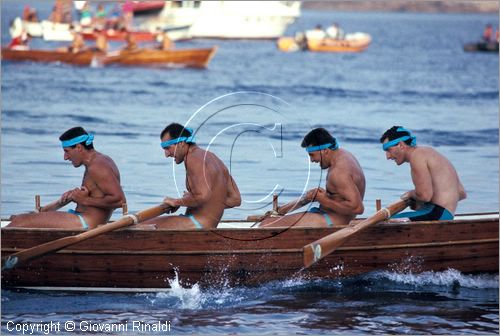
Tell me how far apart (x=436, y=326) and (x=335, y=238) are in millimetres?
1422

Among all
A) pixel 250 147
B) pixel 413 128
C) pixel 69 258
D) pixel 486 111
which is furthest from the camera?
pixel 486 111

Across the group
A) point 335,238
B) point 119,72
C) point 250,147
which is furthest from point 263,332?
point 119,72

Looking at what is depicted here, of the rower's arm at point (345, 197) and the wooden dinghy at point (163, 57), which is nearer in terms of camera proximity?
the rower's arm at point (345, 197)

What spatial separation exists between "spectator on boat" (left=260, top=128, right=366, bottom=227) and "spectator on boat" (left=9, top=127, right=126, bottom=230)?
186cm

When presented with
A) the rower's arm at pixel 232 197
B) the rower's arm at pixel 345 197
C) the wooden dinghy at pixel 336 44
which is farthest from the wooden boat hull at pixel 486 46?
the rower's arm at pixel 232 197

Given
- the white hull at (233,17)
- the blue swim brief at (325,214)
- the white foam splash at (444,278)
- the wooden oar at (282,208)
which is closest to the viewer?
the blue swim brief at (325,214)

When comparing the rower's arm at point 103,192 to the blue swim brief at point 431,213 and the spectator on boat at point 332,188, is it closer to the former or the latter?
the spectator on boat at point 332,188

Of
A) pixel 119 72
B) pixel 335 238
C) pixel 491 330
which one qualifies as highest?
pixel 119 72

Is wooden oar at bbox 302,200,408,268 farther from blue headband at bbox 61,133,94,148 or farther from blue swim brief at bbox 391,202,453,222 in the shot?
blue headband at bbox 61,133,94,148

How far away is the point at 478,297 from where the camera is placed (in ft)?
45.4

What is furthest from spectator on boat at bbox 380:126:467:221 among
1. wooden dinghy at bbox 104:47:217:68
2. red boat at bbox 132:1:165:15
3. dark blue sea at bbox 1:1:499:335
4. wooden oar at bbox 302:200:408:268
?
red boat at bbox 132:1:165:15

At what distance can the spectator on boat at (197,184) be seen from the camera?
13195 millimetres

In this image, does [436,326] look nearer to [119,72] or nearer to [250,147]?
[250,147]

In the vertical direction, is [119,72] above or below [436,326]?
above
